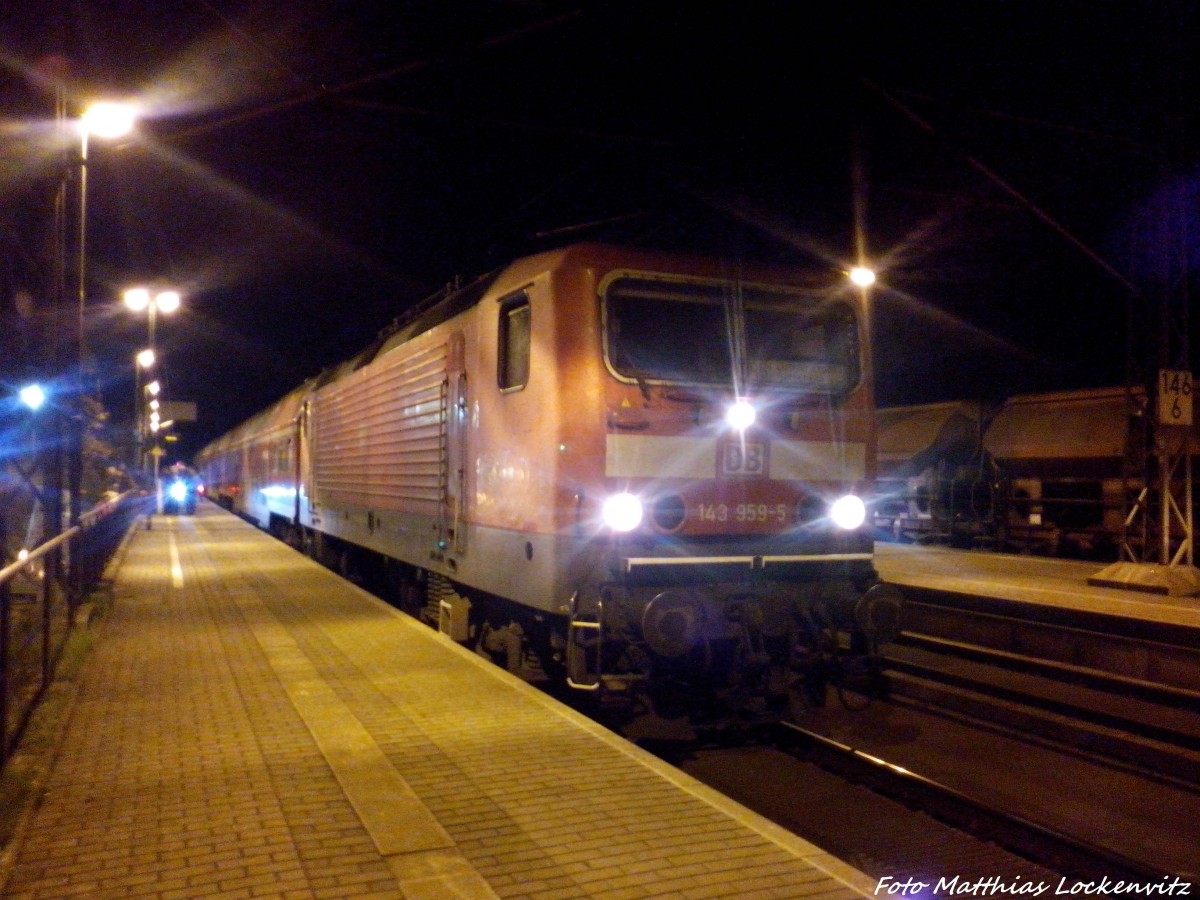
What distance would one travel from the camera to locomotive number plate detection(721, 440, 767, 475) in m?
7.14

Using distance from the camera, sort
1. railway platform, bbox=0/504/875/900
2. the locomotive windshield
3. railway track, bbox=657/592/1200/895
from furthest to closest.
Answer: the locomotive windshield < railway track, bbox=657/592/1200/895 < railway platform, bbox=0/504/875/900

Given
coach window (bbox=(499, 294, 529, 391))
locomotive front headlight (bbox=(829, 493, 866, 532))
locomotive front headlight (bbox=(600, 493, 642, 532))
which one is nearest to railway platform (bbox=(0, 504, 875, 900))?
locomotive front headlight (bbox=(600, 493, 642, 532))

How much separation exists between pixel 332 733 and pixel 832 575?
3582 millimetres

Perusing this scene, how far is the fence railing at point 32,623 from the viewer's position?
5.34 metres

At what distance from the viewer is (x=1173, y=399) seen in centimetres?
1234

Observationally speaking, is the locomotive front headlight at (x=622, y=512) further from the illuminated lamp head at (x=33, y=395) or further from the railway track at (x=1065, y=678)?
the illuminated lamp head at (x=33, y=395)

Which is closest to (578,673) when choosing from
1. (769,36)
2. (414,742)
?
(414,742)

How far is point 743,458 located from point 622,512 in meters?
1.04

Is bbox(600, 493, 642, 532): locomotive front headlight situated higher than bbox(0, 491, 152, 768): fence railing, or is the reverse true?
bbox(600, 493, 642, 532): locomotive front headlight

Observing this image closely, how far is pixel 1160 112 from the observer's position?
39.9 ft

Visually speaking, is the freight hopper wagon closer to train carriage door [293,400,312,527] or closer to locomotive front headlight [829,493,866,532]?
locomotive front headlight [829,493,866,532]

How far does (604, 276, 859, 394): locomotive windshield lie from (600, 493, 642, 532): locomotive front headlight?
83 cm

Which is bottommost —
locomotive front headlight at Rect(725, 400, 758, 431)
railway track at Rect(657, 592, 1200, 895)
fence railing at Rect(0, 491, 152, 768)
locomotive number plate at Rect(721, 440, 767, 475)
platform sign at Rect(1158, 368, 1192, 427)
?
railway track at Rect(657, 592, 1200, 895)

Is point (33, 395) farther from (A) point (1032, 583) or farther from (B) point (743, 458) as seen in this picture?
(A) point (1032, 583)
